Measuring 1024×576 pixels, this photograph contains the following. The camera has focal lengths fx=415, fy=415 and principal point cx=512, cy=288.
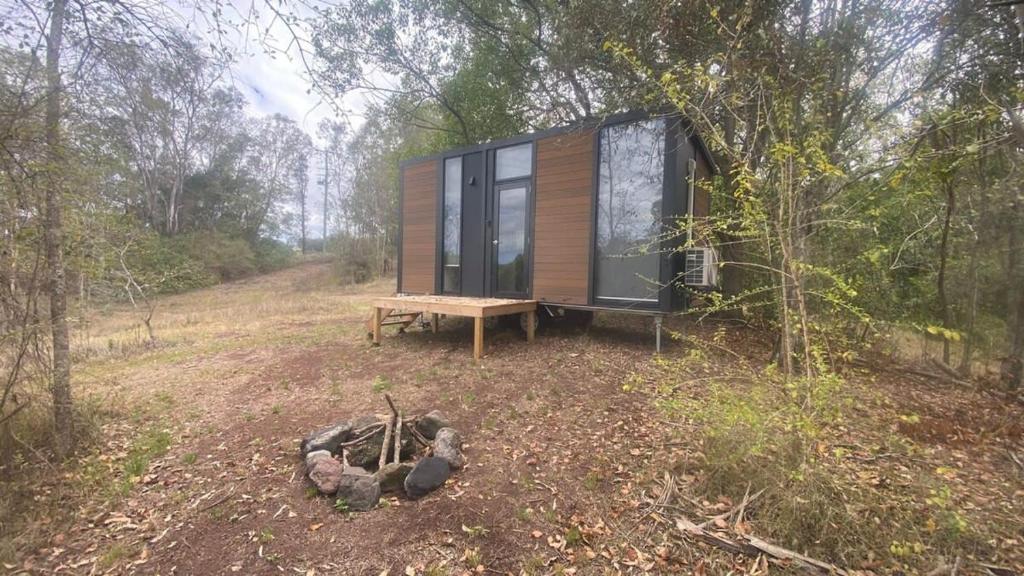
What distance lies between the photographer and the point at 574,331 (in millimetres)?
5535

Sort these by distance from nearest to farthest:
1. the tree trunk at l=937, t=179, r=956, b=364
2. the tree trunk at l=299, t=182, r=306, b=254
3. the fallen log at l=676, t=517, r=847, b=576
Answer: the fallen log at l=676, t=517, r=847, b=576, the tree trunk at l=937, t=179, r=956, b=364, the tree trunk at l=299, t=182, r=306, b=254

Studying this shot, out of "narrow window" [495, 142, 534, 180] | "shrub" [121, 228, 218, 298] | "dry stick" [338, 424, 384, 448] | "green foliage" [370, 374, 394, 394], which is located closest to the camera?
"dry stick" [338, 424, 384, 448]

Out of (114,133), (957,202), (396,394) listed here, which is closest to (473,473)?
(396,394)

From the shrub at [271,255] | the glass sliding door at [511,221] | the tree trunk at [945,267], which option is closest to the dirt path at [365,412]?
the glass sliding door at [511,221]

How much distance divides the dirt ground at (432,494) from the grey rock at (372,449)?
0.31 m

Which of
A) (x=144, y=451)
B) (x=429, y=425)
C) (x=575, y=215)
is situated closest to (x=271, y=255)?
(x=575, y=215)

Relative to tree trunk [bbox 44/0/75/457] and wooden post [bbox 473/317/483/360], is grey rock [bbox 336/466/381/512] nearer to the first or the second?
tree trunk [bbox 44/0/75/457]

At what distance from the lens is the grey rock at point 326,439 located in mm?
2643

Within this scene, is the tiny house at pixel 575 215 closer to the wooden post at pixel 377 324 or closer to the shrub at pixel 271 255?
the wooden post at pixel 377 324

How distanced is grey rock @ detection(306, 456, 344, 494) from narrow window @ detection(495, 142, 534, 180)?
159 inches

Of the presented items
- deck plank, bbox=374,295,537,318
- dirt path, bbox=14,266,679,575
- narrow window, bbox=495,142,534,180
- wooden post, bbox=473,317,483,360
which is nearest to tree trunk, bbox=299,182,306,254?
dirt path, bbox=14,266,679,575

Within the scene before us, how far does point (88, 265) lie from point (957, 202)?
25.0ft

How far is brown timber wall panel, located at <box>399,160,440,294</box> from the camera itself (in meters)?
6.34

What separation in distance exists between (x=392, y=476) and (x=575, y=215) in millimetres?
3535
